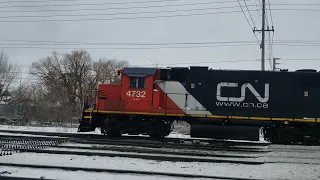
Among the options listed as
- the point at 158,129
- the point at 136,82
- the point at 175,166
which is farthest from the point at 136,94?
the point at 175,166

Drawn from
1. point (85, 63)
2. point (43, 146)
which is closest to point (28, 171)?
point (43, 146)

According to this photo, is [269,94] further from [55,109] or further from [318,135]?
[55,109]

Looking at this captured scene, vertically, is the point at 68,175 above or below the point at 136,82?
below

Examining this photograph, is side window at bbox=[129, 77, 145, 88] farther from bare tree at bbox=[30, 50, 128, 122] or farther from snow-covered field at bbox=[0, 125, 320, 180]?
bare tree at bbox=[30, 50, 128, 122]

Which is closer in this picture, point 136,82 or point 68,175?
point 68,175

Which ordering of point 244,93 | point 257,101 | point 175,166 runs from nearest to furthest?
1. point 175,166
2. point 257,101
3. point 244,93

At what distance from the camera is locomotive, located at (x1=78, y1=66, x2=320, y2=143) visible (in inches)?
584

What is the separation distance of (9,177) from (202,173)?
144 inches

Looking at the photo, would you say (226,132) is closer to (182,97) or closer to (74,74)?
(182,97)

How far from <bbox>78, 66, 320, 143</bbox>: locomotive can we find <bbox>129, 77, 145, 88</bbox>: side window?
5 centimetres

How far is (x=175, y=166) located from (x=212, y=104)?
7964mm

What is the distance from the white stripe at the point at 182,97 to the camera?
1566 centimetres

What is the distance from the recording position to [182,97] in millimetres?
15898

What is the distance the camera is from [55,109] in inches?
1382
